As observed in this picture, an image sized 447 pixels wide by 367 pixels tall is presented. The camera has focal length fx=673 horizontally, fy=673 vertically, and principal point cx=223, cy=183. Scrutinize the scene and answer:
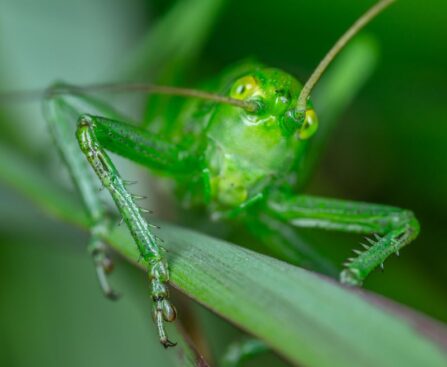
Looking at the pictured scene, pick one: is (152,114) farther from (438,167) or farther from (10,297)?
(438,167)

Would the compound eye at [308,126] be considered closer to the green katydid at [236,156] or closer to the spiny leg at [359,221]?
the green katydid at [236,156]

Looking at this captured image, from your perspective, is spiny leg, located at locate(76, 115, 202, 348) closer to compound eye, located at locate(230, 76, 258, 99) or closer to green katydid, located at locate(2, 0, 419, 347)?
green katydid, located at locate(2, 0, 419, 347)

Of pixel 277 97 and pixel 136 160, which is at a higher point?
pixel 277 97

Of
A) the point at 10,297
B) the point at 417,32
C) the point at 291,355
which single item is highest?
the point at 417,32

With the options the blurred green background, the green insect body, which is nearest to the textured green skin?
the green insect body

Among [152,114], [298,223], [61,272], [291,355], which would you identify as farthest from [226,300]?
[152,114]

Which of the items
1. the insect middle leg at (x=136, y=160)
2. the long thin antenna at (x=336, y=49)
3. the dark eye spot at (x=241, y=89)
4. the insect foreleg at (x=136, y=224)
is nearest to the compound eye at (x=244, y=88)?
the dark eye spot at (x=241, y=89)

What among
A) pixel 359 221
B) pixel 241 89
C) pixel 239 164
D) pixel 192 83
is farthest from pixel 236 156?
pixel 192 83

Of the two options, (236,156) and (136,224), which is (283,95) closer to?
(236,156)
